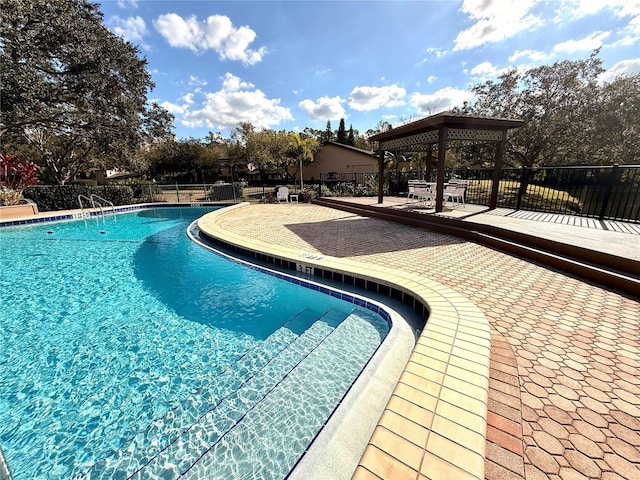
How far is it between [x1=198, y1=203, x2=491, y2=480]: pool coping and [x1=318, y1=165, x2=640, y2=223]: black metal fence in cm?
601

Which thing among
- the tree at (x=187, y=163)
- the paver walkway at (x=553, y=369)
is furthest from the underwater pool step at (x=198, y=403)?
the tree at (x=187, y=163)

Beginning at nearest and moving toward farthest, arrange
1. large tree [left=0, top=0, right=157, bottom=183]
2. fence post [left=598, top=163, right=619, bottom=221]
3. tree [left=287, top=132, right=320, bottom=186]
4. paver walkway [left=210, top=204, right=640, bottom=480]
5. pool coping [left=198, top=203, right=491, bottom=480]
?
pool coping [left=198, top=203, right=491, bottom=480]
paver walkway [left=210, top=204, right=640, bottom=480]
fence post [left=598, top=163, right=619, bottom=221]
large tree [left=0, top=0, right=157, bottom=183]
tree [left=287, top=132, right=320, bottom=186]

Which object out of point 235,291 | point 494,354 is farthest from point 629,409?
point 235,291

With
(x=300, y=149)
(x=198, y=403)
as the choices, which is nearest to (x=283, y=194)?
(x=300, y=149)

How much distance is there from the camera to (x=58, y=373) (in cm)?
290

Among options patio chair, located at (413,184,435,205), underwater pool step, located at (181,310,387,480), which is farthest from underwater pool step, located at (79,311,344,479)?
patio chair, located at (413,184,435,205)

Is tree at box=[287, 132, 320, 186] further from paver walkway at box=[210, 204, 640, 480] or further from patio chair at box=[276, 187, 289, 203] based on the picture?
paver walkway at box=[210, 204, 640, 480]

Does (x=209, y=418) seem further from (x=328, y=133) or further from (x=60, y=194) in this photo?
(x=328, y=133)

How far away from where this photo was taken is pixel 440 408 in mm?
1575

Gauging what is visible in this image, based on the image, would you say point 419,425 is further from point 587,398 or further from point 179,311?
point 179,311

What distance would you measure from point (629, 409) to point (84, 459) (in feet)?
12.8

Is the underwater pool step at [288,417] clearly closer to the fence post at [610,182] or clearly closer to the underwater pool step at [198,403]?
the underwater pool step at [198,403]

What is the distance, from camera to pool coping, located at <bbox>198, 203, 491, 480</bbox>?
1257 mm

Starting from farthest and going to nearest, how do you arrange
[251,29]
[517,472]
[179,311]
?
[251,29] < [179,311] < [517,472]
